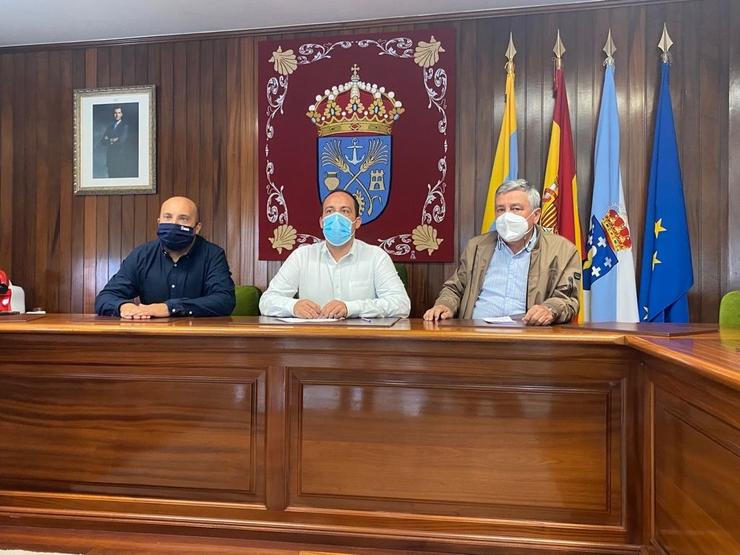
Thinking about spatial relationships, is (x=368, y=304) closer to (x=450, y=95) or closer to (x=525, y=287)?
(x=525, y=287)

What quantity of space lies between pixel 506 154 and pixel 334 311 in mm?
1651

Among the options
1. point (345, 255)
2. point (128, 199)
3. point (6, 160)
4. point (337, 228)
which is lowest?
point (345, 255)

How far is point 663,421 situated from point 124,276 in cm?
224

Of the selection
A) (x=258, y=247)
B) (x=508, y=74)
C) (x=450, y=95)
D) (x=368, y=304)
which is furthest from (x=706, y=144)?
(x=258, y=247)

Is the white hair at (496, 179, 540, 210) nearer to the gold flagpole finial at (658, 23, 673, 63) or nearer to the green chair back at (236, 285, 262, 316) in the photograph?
the gold flagpole finial at (658, 23, 673, 63)

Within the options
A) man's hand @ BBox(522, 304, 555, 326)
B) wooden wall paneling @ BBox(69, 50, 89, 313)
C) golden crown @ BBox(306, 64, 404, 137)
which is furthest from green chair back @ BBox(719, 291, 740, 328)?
wooden wall paneling @ BBox(69, 50, 89, 313)

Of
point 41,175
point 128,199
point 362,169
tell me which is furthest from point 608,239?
point 41,175

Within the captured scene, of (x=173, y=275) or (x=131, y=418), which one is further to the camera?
(x=173, y=275)

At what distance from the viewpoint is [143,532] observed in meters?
1.79

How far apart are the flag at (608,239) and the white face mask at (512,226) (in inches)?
39.5

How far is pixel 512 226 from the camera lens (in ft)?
7.39

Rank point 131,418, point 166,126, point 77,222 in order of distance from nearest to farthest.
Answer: point 131,418 < point 166,126 < point 77,222

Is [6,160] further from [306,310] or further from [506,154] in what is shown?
[506,154]

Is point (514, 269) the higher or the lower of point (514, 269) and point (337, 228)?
the lower
